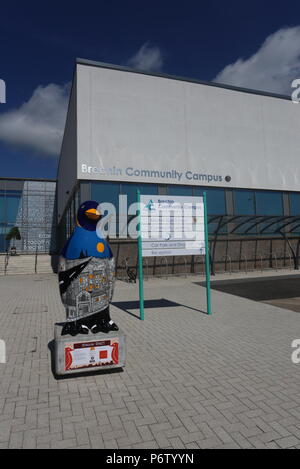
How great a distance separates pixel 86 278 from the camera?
14.3 ft

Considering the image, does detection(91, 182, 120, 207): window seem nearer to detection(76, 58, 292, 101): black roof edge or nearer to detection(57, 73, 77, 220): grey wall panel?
detection(57, 73, 77, 220): grey wall panel

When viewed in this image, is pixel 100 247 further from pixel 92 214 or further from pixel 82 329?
pixel 82 329

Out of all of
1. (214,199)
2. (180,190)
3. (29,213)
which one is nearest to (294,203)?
(214,199)

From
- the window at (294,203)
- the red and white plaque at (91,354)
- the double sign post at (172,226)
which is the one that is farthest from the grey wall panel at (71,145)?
the window at (294,203)

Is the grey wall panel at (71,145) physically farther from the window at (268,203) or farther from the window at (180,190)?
the window at (268,203)

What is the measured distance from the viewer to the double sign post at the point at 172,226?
7.87 metres

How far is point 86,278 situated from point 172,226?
4.08 metres

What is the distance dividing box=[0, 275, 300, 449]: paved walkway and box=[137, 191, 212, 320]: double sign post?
6.19 ft

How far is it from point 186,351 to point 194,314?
2777mm

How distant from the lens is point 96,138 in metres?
15.9

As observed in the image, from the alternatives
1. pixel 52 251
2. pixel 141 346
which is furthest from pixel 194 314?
pixel 52 251

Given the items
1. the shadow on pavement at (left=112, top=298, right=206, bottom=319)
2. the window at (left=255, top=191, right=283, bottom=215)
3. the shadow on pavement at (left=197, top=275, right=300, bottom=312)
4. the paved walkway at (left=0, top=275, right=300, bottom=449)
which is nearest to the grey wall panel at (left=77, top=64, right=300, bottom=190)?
the window at (left=255, top=191, right=283, bottom=215)

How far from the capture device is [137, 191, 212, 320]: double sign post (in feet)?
25.8
